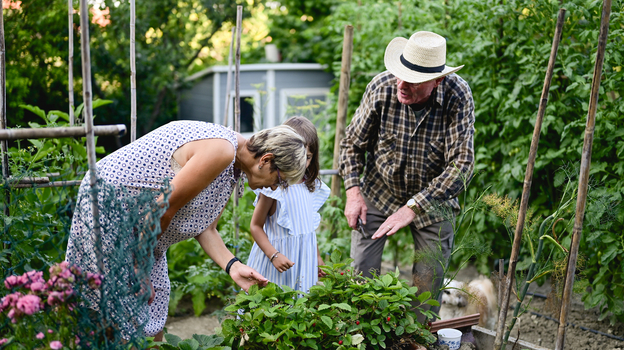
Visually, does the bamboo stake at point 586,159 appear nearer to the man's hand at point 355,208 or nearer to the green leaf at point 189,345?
the man's hand at point 355,208

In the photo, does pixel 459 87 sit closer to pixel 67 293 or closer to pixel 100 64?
pixel 67 293

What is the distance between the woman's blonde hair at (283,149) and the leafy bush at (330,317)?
0.40m

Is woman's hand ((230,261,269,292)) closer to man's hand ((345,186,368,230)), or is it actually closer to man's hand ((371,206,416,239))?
man's hand ((371,206,416,239))

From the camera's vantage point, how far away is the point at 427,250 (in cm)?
230

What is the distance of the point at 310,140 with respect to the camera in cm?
222

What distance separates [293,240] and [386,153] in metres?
0.67

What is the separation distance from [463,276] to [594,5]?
2371 millimetres

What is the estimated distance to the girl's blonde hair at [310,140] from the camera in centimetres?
222

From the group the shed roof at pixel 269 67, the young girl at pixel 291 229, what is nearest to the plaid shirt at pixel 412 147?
the young girl at pixel 291 229

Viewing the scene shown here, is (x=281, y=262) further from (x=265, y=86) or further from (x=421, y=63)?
(x=265, y=86)

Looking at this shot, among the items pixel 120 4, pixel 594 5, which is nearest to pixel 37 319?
pixel 594 5

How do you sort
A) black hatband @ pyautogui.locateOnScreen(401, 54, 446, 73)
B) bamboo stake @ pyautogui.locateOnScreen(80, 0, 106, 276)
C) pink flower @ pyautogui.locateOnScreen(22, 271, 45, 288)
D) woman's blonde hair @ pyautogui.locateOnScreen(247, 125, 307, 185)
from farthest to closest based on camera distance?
black hatband @ pyautogui.locateOnScreen(401, 54, 446, 73)
woman's blonde hair @ pyautogui.locateOnScreen(247, 125, 307, 185)
pink flower @ pyautogui.locateOnScreen(22, 271, 45, 288)
bamboo stake @ pyautogui.locateOnScreen(80, 0, 106, 276)

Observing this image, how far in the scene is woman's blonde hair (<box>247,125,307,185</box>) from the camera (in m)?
1.72

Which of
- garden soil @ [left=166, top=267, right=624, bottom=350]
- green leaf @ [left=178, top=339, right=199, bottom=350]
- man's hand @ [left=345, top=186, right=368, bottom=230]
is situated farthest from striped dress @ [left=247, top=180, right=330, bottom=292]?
green leaf @ [left=178, top=339, right=199, bottom=350]
